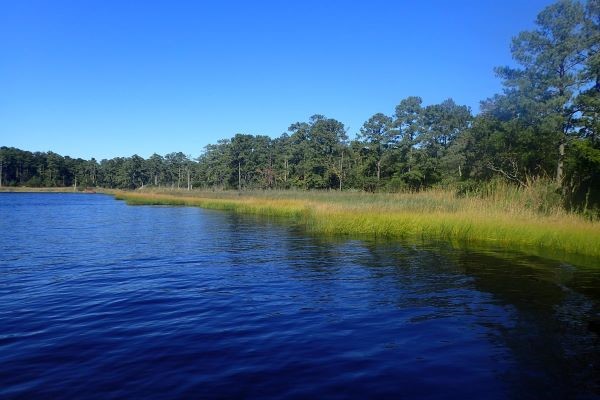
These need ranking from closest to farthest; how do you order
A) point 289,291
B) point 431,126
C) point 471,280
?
1. point 289,291
2. point 471,280
3. point 431,126

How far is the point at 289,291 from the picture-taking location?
1031 centimetres

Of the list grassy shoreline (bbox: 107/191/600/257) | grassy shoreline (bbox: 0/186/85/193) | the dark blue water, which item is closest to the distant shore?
grassy shoreline (bbox: 0/186/85/193)

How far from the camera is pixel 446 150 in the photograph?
57.9 metres

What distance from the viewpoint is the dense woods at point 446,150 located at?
25.4 meters

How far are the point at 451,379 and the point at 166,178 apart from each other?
468 feet

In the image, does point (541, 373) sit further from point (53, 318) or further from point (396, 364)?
point (53, 318)

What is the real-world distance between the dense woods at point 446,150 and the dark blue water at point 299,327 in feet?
34.7

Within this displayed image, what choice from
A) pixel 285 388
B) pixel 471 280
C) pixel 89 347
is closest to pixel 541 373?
pixel 285 388

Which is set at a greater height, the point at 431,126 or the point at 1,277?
the point at 431,126

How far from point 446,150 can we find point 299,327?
54.6 metres

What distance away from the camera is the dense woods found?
1001 inches

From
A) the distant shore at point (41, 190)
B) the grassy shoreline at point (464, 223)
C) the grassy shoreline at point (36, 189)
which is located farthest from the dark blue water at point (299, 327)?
the grassy shoreline at point (36, 189)

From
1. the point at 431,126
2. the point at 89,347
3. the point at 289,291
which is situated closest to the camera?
the point at 89,347

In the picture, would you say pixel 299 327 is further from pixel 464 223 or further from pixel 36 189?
pixel 36 189
